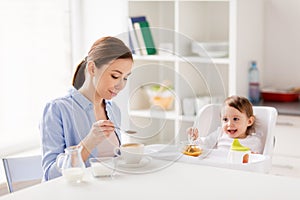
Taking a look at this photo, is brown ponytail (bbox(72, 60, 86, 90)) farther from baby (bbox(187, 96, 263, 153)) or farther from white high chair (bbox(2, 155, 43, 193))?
baby (bbox(187, 96, 263, 153))

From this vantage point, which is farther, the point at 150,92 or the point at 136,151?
the point at 150,92

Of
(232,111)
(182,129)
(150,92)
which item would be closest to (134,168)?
(182,129)

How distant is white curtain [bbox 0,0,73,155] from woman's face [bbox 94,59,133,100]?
172cm

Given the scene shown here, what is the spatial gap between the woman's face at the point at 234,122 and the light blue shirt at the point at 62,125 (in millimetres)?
753

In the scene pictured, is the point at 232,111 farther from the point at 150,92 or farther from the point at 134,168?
the point at 150,92

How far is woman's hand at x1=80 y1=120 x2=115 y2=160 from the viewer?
5.99 ft

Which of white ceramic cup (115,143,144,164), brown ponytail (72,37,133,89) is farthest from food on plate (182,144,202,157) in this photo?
brown ponytail (72,37,133,89)

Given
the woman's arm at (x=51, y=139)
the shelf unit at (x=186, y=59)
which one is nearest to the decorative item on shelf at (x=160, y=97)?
the shelf unit at (x=186, y=59)

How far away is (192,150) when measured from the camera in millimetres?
2010

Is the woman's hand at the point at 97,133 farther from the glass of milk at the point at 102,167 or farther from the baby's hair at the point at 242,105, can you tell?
the baby's hair at the point at 242,105

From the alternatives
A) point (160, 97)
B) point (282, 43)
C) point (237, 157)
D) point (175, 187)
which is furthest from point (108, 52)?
point (282, 43)

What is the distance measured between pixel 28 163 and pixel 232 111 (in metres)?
0.99

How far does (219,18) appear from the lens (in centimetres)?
382

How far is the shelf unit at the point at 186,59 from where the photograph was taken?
6.25ft
